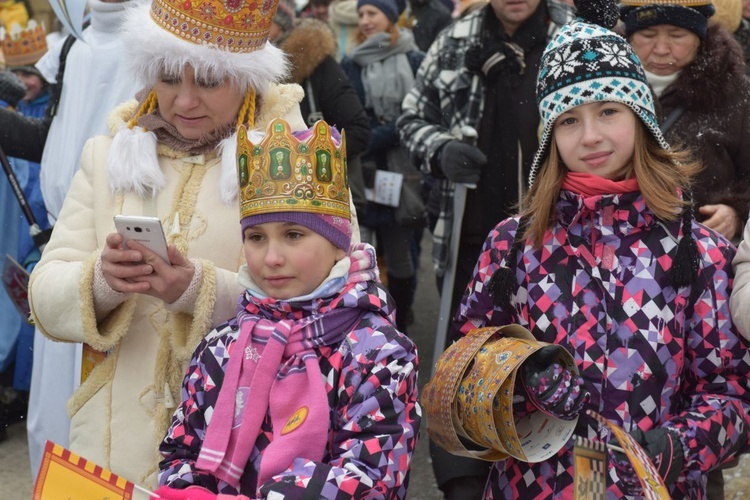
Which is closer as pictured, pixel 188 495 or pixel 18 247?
pixel 188 495

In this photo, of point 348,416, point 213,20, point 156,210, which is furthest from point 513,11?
point 348,416

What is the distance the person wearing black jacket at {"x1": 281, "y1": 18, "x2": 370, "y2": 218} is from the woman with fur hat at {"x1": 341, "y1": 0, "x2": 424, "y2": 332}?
0.63 metres

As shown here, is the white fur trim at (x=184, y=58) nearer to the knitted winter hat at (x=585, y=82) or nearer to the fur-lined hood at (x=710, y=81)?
the knitted winter hat at (x=585, y=82)

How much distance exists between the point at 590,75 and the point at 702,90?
125 cm

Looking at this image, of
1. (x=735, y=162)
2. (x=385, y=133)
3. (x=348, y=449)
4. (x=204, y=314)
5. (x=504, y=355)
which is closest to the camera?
(x=348, y=449)

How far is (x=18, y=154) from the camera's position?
4664 millimetres

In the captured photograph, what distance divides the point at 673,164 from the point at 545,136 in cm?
36

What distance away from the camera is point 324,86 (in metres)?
5.76

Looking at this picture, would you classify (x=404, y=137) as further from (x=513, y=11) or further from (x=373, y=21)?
(x=373, y=21)

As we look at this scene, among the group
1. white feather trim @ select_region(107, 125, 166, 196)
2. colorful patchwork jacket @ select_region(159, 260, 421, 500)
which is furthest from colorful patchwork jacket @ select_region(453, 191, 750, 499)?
white feather trim @ select_region(107, 125, 166, 196)

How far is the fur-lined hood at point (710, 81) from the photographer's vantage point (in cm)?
391

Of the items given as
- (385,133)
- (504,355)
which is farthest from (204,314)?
(385,133)

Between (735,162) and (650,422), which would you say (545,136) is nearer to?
(650,422)

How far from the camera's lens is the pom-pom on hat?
260 cm
